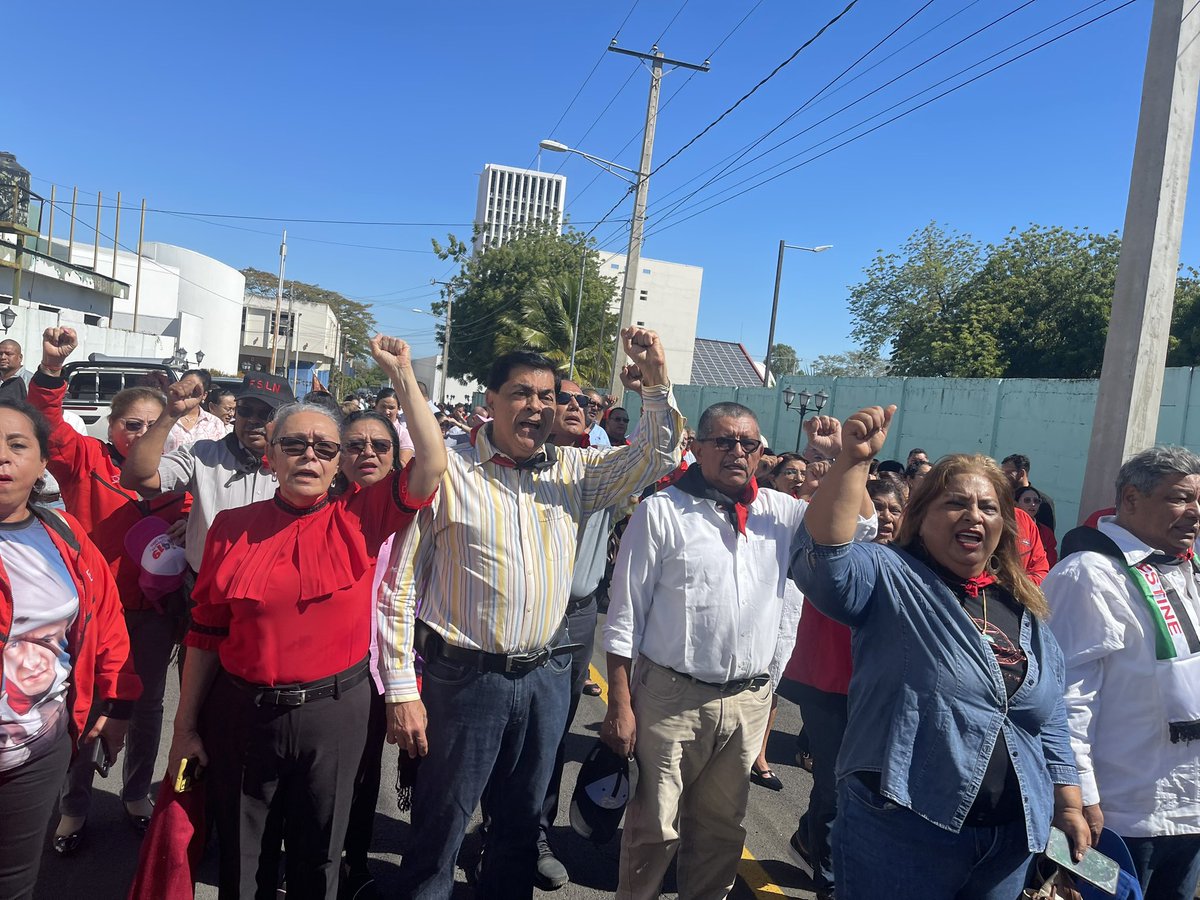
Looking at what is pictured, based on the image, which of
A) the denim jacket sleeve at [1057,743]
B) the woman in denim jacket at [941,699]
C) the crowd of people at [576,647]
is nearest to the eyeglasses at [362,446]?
the crowd of people at [576,647]

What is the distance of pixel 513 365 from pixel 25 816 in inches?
78.4

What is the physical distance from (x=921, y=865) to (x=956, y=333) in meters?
29.5

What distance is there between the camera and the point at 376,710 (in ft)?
11.2

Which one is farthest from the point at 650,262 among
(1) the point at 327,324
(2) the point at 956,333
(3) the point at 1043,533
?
(3) the point at 1043,533

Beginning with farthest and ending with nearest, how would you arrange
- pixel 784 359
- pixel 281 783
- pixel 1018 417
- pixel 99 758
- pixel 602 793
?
pixel 784 359 < pixel 1018 417 < pixel 99 758 < pixel 602 793 < pixel 281 783

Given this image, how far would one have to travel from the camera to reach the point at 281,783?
282 cm

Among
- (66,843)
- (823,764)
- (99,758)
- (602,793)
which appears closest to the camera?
(602,793)

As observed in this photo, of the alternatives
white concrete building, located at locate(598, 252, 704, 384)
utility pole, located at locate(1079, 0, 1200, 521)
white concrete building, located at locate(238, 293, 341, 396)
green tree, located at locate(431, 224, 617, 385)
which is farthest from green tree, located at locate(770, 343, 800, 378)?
utility pole, located at locate(1079, 0, 1200, 521)

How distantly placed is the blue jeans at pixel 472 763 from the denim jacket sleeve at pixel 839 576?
1.05m

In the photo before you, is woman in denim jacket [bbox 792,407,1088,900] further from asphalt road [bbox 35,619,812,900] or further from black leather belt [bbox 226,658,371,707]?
asphalt road [bbox 35,619,812,900]

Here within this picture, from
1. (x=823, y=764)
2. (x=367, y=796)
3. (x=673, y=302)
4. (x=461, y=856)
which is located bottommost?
(x=461, y=856)

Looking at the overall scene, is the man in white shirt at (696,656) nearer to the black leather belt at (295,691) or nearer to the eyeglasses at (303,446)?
the black leather belt at (295,691)

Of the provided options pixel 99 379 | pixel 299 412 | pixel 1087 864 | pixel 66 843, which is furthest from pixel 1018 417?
pixel 99 379

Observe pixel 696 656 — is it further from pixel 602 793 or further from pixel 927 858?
pixel 927 858
